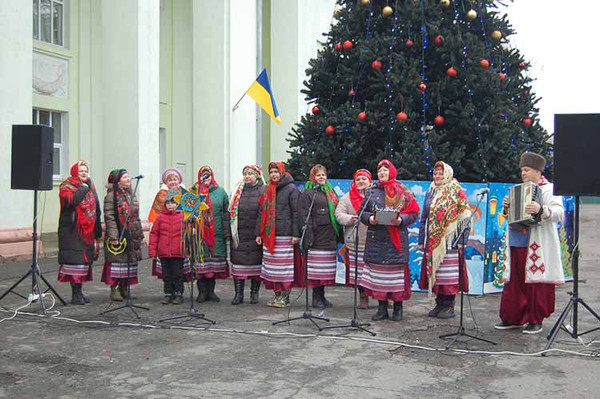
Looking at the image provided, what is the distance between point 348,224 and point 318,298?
3.78ft

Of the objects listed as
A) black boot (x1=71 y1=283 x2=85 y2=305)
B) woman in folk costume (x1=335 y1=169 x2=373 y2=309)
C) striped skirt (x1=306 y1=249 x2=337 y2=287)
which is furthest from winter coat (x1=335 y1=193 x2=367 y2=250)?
black boot (x1=71 y1=283 x2=85 y2=305)

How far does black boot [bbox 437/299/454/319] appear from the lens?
8.49 meters

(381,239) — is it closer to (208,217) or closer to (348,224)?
(348,224)

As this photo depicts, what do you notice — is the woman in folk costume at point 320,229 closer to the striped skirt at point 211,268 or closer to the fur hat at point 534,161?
the striped skirt at point 211,268

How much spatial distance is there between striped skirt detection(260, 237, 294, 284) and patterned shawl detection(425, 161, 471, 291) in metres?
1.81

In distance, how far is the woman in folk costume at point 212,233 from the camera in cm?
930

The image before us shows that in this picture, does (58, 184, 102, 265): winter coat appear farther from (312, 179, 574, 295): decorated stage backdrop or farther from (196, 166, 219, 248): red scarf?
(312, 179, 574, 295): decorated stage backdrop

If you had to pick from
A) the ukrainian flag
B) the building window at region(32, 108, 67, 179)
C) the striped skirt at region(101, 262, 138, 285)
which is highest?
the ukrainian flag

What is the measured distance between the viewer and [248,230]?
9312 millimetres

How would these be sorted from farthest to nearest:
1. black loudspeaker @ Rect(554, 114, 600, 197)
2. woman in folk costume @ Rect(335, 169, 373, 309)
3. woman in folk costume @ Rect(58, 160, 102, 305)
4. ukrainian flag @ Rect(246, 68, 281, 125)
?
1. ukrainian flag @ Rect(246, 68, 281, 125)
2. woman in folk costume @ Rect(58, 160, 102, 305)
3. woman in folk costume @ Rect(335, 169, 373, 309)
4. black loudspeaker @ Rect(554, 114, 600, 197)

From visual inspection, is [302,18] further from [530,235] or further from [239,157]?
[530,235]

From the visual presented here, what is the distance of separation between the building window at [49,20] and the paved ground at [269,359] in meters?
9.81

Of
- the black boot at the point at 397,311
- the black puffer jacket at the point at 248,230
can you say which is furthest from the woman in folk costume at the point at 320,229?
the black boot at the point at 397,311

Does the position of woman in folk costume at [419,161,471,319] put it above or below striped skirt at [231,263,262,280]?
above
